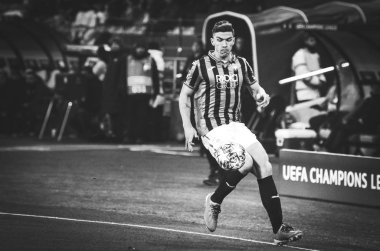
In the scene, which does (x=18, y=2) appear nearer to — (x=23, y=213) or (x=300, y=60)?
(x=300, y=60)

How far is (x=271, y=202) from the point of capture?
977cm

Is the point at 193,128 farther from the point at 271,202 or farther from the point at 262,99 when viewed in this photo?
the point at 271,202

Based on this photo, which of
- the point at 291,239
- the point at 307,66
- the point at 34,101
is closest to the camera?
the point at 291,239

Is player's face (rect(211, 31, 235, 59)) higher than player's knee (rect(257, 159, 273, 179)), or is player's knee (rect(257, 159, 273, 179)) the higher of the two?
player's face (rect(211, 31, 235, 59))

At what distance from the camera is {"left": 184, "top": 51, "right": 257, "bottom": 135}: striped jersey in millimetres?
10227

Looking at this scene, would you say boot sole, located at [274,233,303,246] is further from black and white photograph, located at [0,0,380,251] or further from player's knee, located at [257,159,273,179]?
player's knee, located at [257,159,273,179]

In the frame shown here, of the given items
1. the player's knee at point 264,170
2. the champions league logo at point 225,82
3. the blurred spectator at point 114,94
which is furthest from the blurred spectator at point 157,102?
the player's knee at point 264,170

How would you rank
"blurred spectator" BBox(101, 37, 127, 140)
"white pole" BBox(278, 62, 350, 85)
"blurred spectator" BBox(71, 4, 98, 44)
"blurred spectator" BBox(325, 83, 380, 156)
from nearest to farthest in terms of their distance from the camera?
"blurred spectator" BBox(325, 83, 380, 156) → "white pole" BBox(278, 62, 350, 85) → "blurred spectator" BBox(101, 37, 127, 140) → "blurred spectator" BBox(71, 4, 98, 44)

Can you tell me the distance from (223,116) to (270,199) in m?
0.95

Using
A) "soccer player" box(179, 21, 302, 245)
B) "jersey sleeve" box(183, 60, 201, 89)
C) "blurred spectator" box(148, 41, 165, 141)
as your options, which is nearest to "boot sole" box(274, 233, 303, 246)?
"soccer player" box(179, 21, 302, 245)

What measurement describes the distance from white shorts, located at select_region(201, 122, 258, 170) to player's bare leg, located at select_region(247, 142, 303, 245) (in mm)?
85

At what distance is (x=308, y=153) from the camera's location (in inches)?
545

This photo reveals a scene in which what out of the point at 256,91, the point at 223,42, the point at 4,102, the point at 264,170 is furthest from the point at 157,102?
the point at 264,170

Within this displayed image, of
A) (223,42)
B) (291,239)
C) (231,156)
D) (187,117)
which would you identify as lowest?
(291,239)
